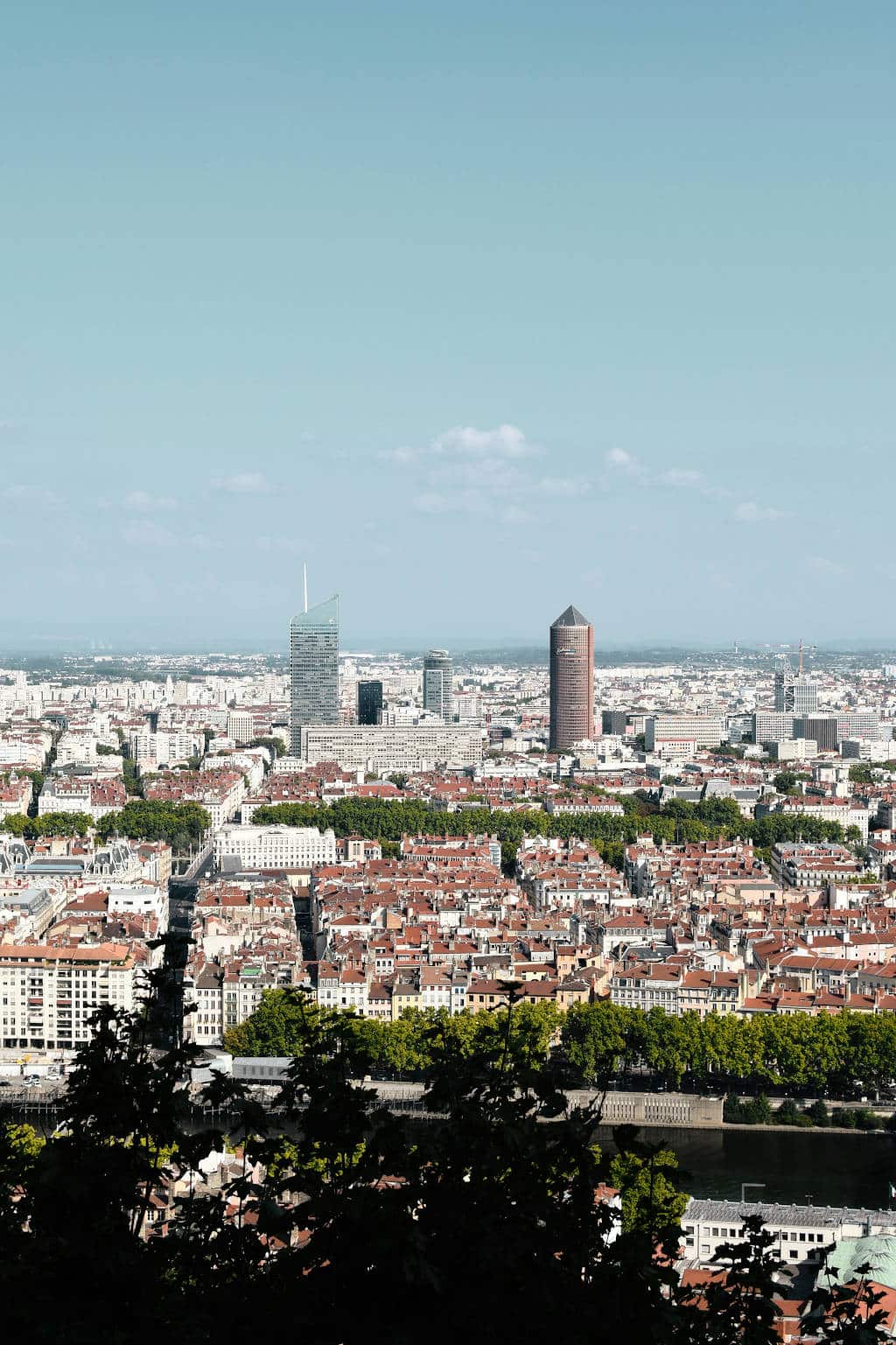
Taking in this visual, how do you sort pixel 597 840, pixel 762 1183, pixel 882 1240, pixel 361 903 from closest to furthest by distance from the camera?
pixel 882 1240
pixel 762 1183
pixel 361 903
pixel 597 840

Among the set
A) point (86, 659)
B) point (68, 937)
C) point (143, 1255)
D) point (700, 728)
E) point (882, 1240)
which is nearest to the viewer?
point (143, 1255)

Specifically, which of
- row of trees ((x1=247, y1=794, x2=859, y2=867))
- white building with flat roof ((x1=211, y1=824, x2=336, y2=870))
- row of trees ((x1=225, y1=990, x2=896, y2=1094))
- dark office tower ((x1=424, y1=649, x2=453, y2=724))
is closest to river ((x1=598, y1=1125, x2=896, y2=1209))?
row of trees ((x1=225, y1=990, x2=896, y2=1094))

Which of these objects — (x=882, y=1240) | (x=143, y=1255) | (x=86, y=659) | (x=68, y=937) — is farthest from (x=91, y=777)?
(x=86, y=659)

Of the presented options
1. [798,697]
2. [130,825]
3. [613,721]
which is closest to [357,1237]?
[130,825]

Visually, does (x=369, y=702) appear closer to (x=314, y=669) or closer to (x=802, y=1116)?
(x=314, y=669)

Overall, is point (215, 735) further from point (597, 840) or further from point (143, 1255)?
point (143, 1255)

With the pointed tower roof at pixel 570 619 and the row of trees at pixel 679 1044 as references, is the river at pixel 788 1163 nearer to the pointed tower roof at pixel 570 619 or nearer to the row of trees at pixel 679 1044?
the row of trees at pixel 679 1044
